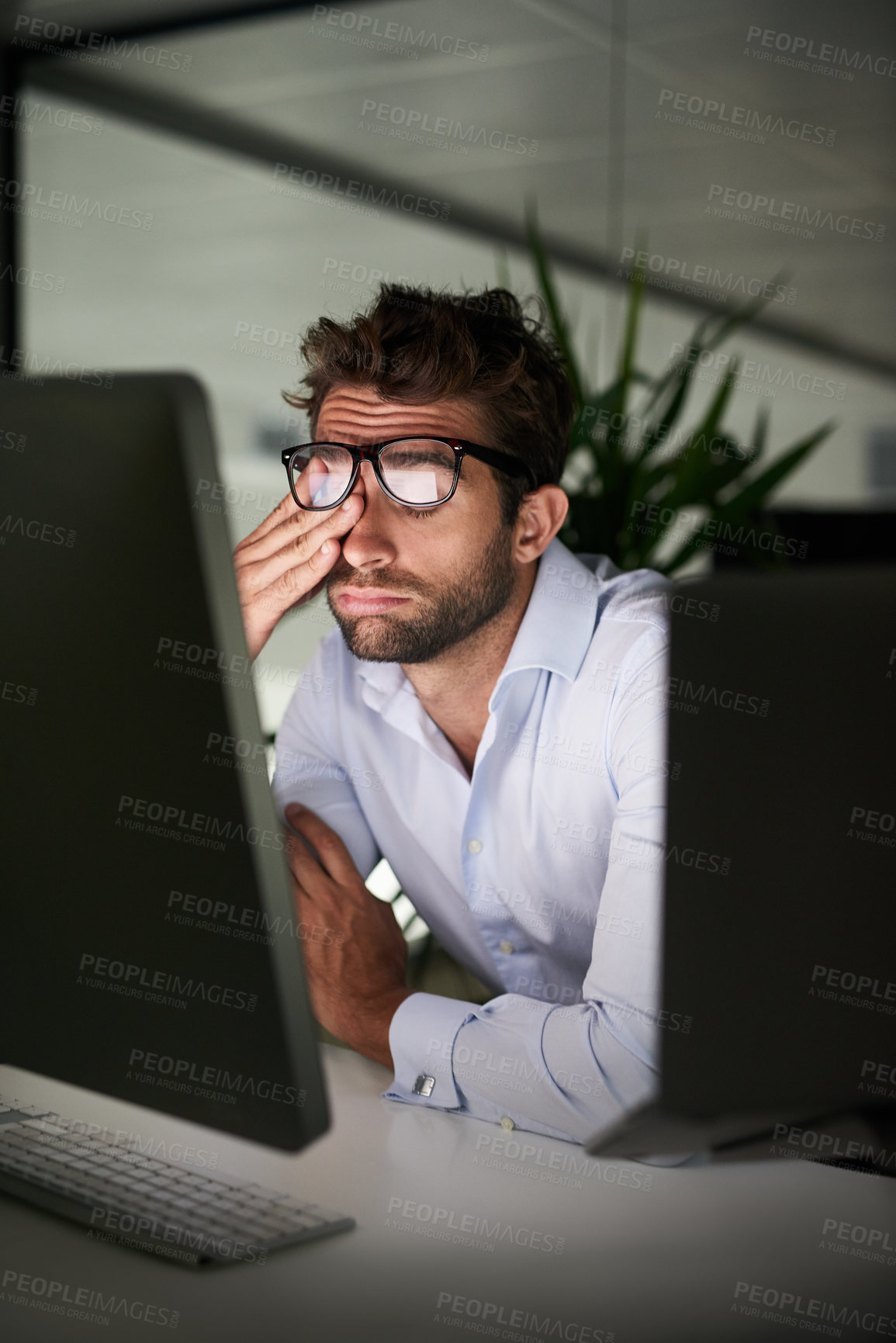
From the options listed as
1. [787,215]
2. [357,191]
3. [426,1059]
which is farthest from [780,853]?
[357,191]

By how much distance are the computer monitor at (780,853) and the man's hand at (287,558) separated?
115 cm

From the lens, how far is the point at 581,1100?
1.21 metres

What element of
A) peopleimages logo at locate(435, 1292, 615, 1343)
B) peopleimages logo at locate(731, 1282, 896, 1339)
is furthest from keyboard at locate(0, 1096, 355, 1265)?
peopleimages logo at locate(731, 1282, 896, 1339)

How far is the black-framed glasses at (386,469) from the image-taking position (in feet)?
5.79

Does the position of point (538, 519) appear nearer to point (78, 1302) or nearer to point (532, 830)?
point (532, 830)

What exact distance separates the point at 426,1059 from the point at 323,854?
0.40m

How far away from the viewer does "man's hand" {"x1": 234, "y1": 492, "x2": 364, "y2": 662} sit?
180 cm

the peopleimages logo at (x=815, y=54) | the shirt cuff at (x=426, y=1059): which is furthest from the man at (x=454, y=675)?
the peopleimages logo at (x=815, y=54)

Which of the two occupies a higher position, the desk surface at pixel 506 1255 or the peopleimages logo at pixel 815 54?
the peopleimages logo at pixel 815 54

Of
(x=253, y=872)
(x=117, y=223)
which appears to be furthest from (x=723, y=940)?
(x=117, y=223)

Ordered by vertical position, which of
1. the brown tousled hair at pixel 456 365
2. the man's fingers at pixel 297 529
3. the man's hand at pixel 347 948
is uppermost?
the brown tousled hair at pixel 456 365

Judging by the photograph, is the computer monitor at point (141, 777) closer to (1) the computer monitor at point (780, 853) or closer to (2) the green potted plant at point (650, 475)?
(1) the computer monitor at point (780, 853)

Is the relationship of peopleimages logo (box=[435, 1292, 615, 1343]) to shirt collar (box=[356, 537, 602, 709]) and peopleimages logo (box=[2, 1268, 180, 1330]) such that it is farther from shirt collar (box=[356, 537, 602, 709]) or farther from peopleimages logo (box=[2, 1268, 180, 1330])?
shirt collar (box=[356, 537, 602, 709])

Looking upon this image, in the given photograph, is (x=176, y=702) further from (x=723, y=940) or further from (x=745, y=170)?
(x=745, y=170)
